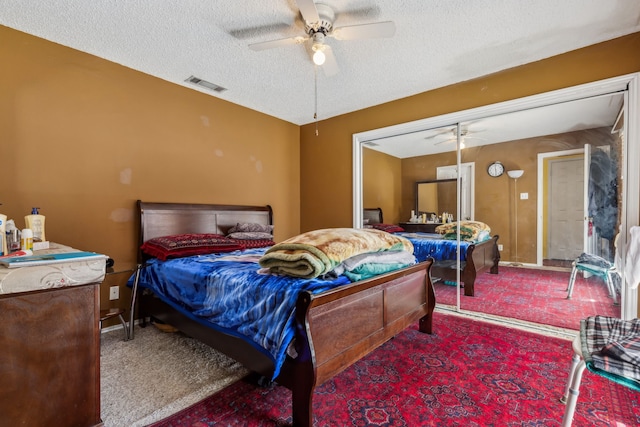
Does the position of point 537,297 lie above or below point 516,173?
below

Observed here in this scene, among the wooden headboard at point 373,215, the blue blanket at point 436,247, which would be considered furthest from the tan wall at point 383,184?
the blue blanket at point 436,247

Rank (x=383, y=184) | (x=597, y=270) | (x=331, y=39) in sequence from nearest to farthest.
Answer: (x=331, y=39) < (x=597, y=270) < (x=383, y=184)

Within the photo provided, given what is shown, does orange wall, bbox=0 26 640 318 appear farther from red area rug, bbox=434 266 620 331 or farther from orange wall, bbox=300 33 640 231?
red area rug, bbox=434 266 620 331

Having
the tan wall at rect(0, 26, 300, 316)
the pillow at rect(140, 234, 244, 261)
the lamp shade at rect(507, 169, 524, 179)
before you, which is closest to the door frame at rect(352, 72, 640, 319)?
the lamp shade at rect(507, 169, 524, 179)

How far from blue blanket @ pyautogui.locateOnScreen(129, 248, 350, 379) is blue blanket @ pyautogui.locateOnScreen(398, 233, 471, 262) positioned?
7.06ft

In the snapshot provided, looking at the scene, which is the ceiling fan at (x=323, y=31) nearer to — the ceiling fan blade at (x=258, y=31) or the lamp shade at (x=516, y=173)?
the ceiling fan blade at (x=258, y=31)

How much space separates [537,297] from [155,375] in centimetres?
365

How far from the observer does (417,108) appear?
364cm

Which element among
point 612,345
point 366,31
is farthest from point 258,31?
point 612,345

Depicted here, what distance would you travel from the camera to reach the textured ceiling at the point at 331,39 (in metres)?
2.16

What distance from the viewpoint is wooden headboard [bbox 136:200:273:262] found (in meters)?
3.04

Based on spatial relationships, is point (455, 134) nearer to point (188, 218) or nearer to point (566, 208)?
point (566, 208)

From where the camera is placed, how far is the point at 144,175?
10.3ft

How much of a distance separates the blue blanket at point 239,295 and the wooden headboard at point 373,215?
2.09 m
